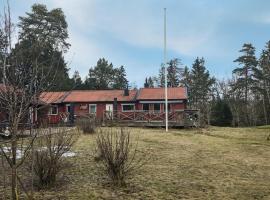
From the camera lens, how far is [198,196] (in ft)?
24.5

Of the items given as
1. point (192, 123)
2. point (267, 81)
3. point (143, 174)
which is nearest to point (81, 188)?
point (143, 174)

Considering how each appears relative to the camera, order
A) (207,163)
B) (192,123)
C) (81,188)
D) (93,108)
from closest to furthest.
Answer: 1. (81,188)
2. (207,163)
3. (192,123)
4. (93,108)

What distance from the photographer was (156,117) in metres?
30.5

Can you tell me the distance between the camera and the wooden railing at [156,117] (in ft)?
91.5

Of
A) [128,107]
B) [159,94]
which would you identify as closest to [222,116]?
[159,94]

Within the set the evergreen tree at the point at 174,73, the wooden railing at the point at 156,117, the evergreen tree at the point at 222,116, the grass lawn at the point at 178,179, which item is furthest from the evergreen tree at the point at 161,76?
the grass lawn at the point at 178,179

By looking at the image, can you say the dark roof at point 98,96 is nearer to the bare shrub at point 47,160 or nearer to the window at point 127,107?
the window at point 127,107

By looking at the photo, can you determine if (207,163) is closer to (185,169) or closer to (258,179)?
(185,169)

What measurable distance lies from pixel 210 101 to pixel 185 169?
5163 centimetres

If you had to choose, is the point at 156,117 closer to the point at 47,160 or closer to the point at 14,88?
the point at 47,160

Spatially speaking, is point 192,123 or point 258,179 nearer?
point 258,179

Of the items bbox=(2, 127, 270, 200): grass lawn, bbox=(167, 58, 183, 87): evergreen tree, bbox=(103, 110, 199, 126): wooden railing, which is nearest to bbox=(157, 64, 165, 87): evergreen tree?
bbox=(167, 58, 183, 87): evergreen tree

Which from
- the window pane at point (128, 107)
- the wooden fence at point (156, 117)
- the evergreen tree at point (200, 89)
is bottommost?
the wooden fence at point (156, 117)

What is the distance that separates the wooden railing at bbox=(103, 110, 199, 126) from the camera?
91.5 ft
